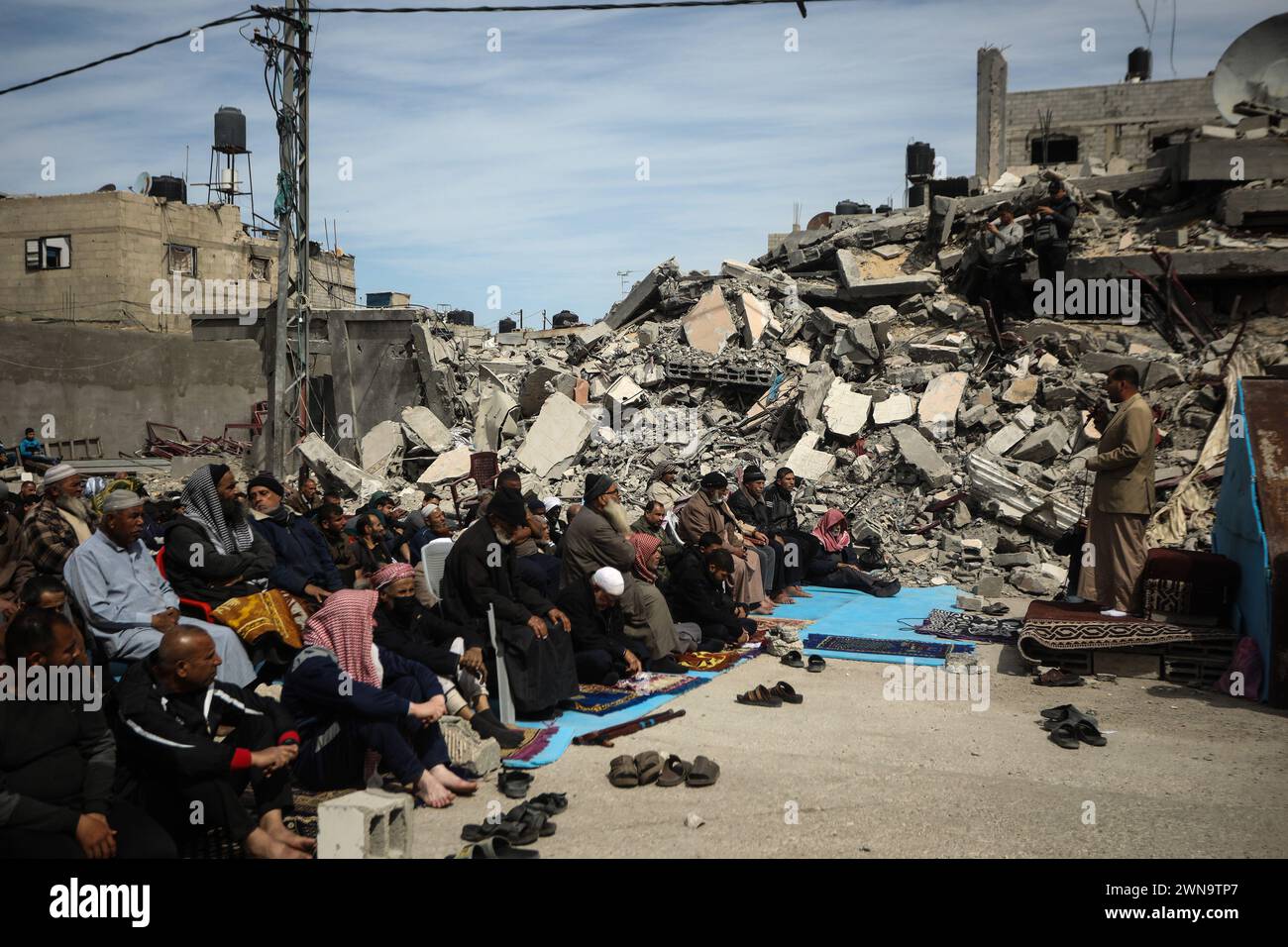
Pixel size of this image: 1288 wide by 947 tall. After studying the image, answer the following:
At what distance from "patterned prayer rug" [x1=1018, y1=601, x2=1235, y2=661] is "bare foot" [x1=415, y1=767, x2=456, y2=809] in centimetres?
468

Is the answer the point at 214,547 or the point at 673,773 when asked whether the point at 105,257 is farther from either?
the point at 673,773

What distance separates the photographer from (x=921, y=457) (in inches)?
539

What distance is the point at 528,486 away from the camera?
15.5 metres

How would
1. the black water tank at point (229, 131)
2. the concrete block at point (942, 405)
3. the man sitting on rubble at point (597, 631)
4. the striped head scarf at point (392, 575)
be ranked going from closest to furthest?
the striped head scarf at point (392, 575)
the man sitting on rubble at point (597, 631)
the concrete block at point (942, 405)
the black water tank at point (229, 131)

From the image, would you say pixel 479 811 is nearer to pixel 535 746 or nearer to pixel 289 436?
pixel 535 746

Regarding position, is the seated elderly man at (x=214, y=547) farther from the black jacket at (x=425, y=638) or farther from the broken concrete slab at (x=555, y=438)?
the broken concrete slab at (x=555, y=438)

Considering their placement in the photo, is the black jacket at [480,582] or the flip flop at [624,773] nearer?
A: the flip flop at [624,773]

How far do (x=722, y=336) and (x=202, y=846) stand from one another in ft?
51.2

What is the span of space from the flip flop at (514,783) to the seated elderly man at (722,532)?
4.66 m

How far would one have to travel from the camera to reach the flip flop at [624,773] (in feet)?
16.3

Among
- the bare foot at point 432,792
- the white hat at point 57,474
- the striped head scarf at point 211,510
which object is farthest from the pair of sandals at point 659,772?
the white hat at point 57,474

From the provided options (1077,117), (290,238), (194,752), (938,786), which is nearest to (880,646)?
(938,786)
